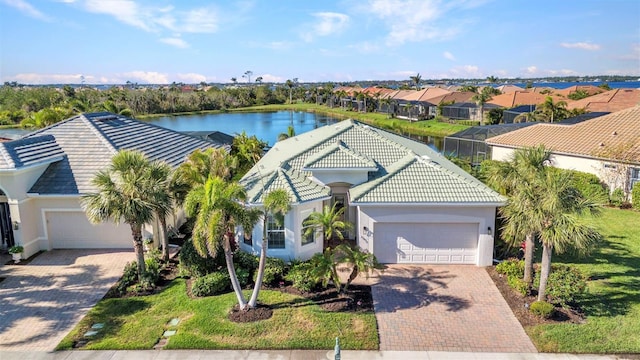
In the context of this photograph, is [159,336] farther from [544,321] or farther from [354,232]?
[544,321]

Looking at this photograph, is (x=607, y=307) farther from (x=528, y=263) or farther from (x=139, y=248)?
(x=139, y=248)

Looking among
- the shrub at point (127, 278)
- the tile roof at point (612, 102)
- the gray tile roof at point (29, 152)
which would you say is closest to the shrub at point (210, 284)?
the shrub at point (127, 278)

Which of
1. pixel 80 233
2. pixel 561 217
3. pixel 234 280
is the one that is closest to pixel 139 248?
pixel 234 280

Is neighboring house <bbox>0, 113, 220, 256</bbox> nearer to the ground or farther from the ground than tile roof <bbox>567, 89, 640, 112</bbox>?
nearer to the ground

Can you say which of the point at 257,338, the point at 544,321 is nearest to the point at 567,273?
the point at 544,321

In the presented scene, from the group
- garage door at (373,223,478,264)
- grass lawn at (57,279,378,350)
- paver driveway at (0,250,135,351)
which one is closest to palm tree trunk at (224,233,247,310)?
grass lawn at (57,279,378,350)

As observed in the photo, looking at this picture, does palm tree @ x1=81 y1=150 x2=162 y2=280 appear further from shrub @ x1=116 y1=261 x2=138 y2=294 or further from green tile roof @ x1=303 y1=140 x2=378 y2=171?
green tile roof @ x1=303 y1=140 x2=378 y2=171
